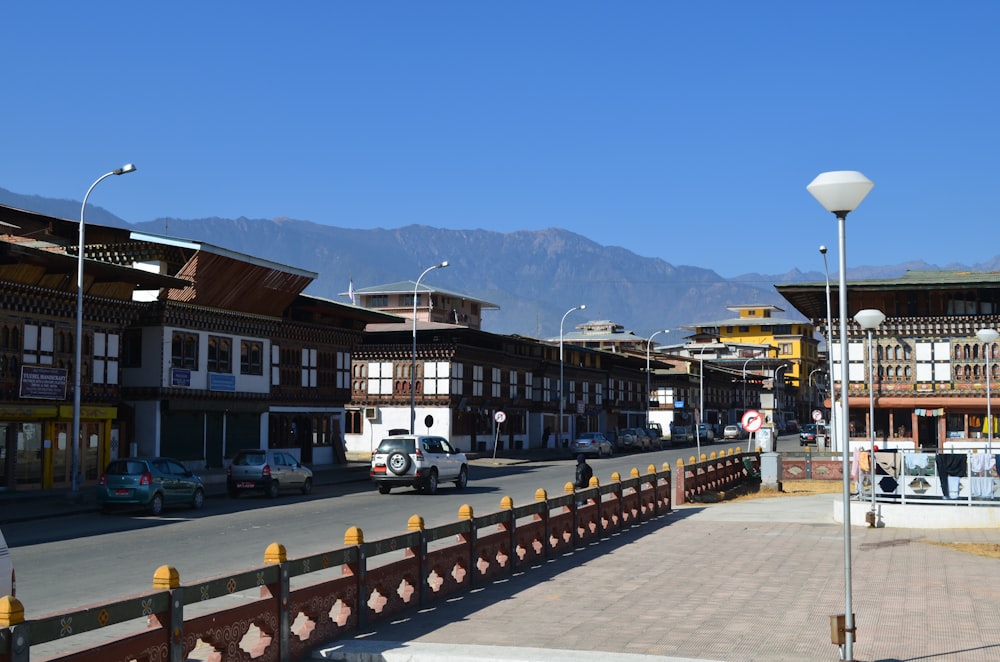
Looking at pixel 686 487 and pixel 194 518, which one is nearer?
pixel 194 518

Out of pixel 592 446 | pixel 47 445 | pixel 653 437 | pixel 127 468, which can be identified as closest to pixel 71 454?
pixel 47 445

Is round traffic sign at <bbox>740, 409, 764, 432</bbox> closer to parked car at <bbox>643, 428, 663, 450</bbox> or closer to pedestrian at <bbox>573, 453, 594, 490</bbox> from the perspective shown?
pedestrian at <bbox>573, 453, 594, 490</bbox>

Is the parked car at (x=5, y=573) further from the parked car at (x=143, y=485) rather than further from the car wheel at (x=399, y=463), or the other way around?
the car wheel at (x=399, y=463)

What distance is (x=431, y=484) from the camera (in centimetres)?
3844

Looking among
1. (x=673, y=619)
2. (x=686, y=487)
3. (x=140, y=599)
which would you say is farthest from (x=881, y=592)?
(x=686, y=487)

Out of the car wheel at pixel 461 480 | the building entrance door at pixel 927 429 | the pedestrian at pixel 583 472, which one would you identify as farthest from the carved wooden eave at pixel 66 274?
the building entrance door at pixel 927 429

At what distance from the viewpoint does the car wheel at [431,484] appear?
38.3 meters

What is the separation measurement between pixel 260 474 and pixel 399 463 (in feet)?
14.8

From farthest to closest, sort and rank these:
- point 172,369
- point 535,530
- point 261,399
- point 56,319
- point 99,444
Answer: point 261,399 < point 172,369 < point 99,444 < point 56,319 < point 535,530

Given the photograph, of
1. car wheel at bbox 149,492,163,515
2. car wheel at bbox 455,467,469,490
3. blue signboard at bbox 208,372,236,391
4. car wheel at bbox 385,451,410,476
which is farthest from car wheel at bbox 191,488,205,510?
blue signboard at bbox 208,372,236,391

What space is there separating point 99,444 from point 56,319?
17.6 ft

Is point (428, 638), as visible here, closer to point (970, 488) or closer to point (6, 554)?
point (6, 554)

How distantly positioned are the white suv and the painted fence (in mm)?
14303

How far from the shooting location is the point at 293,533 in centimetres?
2534
